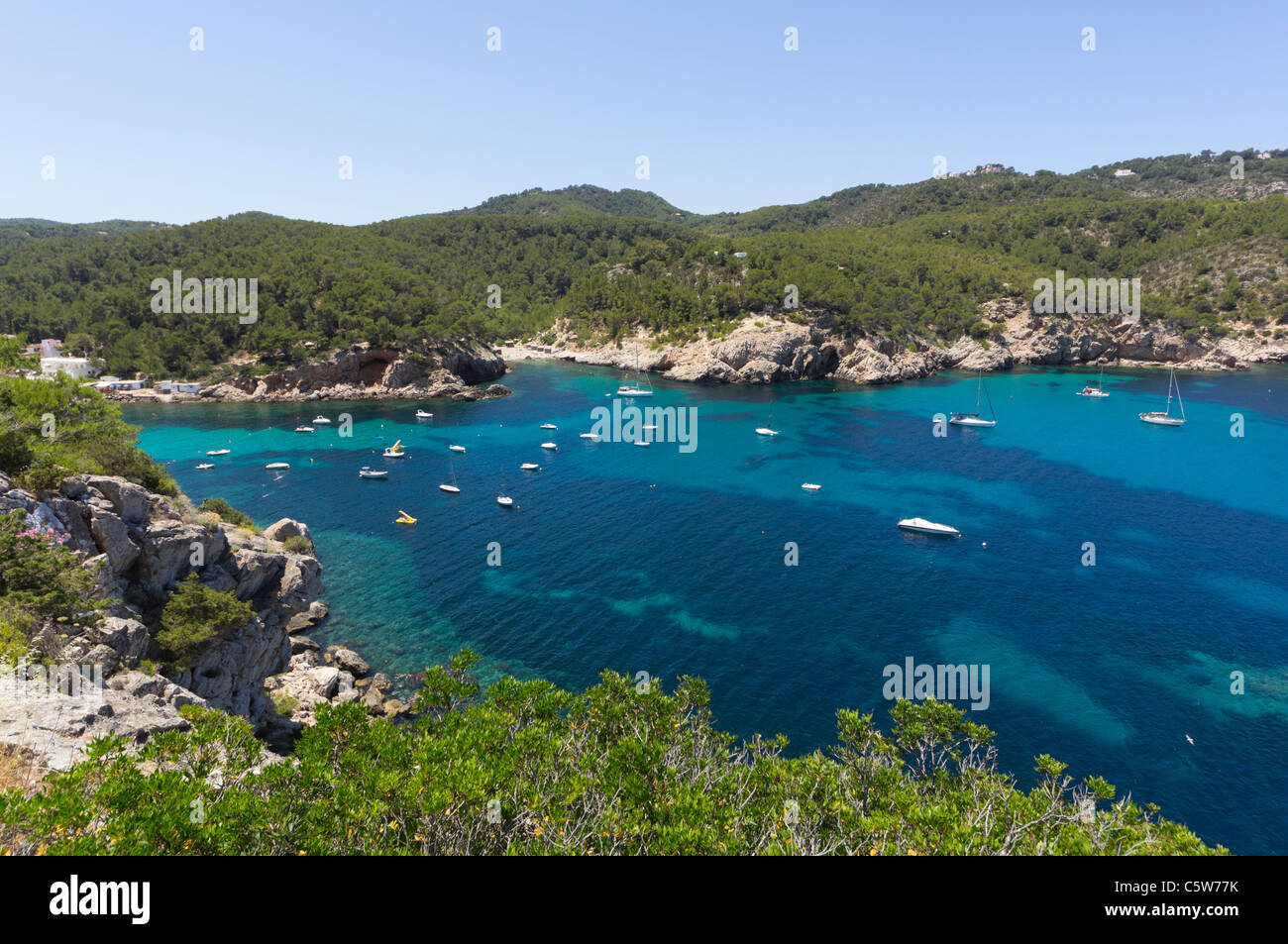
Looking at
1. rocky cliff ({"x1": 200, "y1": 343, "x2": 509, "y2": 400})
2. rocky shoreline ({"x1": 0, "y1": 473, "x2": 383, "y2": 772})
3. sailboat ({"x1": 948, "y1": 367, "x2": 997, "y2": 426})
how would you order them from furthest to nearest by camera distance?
rocky cliff ({"x1": 200, "y1": 343, "x2": 509, "y2": 400})
sailboat ({"x1": 948, "y1": 367, "x2": 997, "y2": 426})
rocky shoreline ({"x1": 0, "y1": 473, "x2": 383, "y2": 772})

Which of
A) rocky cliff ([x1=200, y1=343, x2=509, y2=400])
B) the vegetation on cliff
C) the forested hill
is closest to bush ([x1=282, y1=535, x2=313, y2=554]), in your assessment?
the vegetation on cliff

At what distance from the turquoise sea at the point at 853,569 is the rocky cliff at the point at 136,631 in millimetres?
7752

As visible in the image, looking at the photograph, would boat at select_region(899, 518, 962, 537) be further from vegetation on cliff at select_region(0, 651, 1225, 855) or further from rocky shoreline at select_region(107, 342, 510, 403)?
rocky shoreline at select_region(107, 342, 510, 403)

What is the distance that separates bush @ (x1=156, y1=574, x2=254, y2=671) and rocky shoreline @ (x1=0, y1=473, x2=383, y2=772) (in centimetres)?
52

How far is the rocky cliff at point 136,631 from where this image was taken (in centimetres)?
1758

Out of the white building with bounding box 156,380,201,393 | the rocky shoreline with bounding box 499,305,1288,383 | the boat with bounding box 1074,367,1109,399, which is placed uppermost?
the rocky shoreline with bounding box 499,305,1288,383

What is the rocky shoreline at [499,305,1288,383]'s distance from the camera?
13088 cm

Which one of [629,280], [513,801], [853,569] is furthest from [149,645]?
[629,280]

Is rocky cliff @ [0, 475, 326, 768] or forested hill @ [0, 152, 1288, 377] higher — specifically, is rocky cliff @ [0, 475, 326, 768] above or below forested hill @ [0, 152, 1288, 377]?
below

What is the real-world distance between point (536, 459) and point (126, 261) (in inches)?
5194

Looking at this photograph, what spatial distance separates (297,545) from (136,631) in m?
22.9

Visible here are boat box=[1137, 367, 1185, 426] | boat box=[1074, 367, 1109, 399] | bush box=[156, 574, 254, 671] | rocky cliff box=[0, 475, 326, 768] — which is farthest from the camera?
boat box=[1074, 367, 1109, 399]
